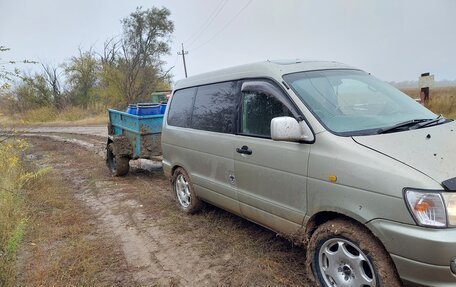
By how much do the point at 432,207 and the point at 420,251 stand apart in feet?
0.98

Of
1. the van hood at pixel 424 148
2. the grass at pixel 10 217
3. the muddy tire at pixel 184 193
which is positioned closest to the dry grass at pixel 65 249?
the grass at pixel 10 217

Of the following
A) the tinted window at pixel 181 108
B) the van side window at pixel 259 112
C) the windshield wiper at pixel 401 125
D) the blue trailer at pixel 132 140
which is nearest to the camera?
the windshield wiper at pixel 401 125

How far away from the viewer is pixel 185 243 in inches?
179

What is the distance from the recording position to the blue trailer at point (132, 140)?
7719mm

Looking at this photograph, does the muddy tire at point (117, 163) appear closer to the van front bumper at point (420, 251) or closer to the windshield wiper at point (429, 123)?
the windshield wiper at point (429, 123)

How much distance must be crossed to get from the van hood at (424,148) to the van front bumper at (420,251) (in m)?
0.34

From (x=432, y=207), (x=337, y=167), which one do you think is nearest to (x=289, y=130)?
(x=337, y=167)

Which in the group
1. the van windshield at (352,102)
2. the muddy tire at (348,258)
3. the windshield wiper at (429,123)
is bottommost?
the muddy tire at (348,258)

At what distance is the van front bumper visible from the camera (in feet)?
7.60

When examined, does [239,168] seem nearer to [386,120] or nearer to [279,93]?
[279,93]

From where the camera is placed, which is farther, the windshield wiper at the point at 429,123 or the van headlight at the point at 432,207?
the windshield wiper at the point at 429,123

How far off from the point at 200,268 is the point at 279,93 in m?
2.00

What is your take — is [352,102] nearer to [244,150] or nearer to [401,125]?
[401,125]

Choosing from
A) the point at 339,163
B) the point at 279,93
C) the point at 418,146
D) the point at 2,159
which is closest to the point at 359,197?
the point at 339,163
